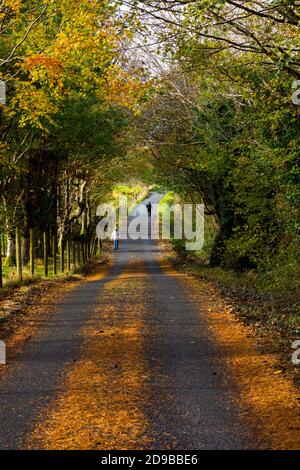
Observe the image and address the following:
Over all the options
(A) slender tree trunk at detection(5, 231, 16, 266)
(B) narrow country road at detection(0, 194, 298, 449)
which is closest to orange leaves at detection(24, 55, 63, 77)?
(B) narrow country road at detection(0, 194, 298, 449)

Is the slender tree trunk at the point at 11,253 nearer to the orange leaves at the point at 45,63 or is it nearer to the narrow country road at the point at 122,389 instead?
the narrow country road at the point at 122,389

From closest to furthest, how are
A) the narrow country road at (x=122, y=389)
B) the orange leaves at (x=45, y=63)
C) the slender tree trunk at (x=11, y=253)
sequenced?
the narrow country road at (x=122, y=389), the orange leaves at (x=45, y=63), the slender tree trunk at (x=11, y=253)

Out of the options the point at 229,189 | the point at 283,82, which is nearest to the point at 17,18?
the point at 283,82

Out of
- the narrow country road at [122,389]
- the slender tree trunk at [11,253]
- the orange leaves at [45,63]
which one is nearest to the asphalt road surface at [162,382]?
the narrow country road at [122,389]

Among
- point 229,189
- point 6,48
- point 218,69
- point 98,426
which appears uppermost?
point 6,48

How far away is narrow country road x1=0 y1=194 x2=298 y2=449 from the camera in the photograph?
20.9 ft

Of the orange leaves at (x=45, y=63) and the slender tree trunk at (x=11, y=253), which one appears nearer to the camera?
the orange leaves at (x=45, y=63)

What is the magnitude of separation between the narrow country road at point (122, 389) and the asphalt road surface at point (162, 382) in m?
0.01

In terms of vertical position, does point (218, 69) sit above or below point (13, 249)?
above

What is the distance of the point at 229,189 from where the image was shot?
92.1 ft

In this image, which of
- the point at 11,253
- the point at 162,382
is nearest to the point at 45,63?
the point at 162,382

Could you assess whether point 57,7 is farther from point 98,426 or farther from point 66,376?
point 98,426

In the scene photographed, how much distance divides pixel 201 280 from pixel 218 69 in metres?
11.1

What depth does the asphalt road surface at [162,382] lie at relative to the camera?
6.42m
